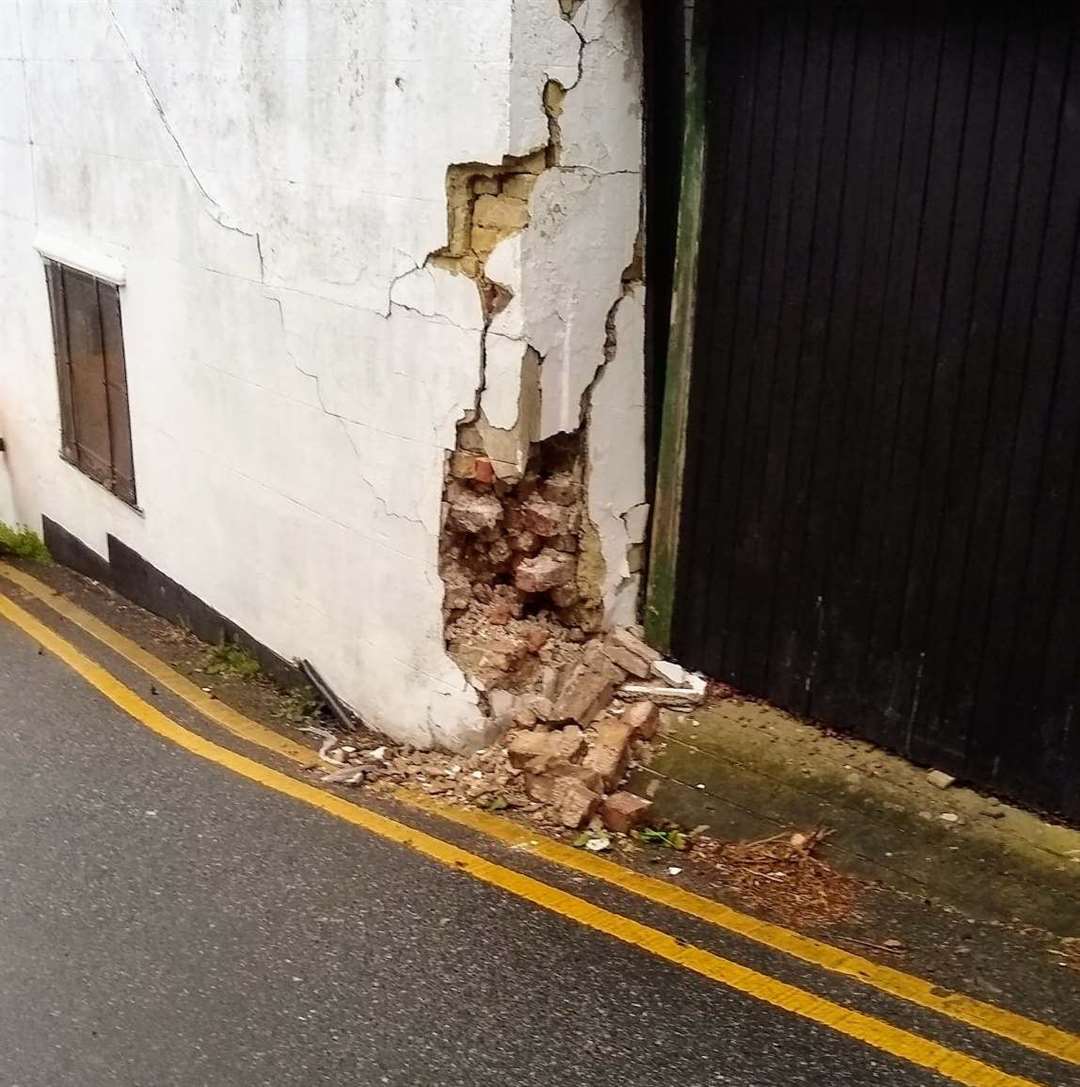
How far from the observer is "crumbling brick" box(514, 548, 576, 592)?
4.54 meters

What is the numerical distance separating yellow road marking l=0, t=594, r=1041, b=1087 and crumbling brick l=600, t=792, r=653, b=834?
1.32ft

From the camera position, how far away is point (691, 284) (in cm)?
Answer: 428

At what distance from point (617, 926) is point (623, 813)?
0.58 meters

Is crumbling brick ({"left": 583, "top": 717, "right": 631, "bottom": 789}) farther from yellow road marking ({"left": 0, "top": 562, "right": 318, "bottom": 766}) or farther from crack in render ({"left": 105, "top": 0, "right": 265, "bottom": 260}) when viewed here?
crack in render ({"left": 105, "top": 0, "right": 265, "bottom": 260})

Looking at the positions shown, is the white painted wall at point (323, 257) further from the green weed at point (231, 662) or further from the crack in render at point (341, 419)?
the green weed at point (231, 662)

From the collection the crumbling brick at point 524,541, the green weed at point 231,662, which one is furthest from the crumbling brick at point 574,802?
the green weed at point 231,662

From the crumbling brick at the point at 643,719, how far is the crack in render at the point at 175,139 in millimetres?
2568

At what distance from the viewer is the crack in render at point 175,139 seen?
211 inches

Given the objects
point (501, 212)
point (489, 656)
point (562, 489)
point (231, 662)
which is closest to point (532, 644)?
point (489, 656)

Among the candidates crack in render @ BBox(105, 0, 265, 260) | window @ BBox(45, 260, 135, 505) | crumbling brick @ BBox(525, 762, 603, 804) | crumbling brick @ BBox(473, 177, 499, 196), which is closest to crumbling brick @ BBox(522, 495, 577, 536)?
crumbling brick @ BBox(525, 762, 603, 804)

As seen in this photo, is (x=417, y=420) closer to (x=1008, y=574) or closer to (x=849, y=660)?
(x=849, y=660)

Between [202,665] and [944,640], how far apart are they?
3.93 m

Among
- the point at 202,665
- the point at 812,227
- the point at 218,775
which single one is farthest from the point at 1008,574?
the point at 202,665

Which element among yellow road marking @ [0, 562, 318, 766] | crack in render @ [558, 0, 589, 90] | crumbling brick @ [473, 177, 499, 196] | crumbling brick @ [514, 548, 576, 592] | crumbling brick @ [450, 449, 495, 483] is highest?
crack in render @ [558, 0, 589, 90]
